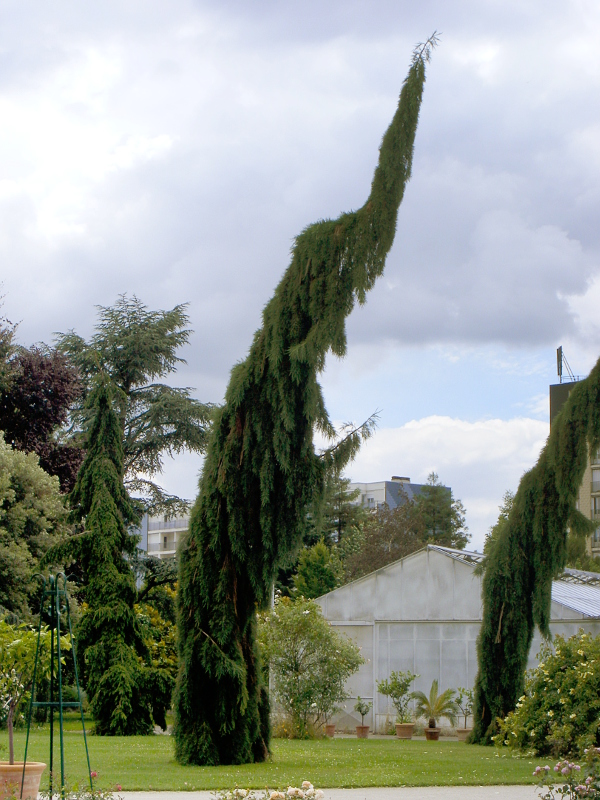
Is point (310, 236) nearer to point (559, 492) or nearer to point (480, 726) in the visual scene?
point (559, 492)

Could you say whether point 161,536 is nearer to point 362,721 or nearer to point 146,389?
point 146,389

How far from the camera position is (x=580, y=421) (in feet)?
57.7

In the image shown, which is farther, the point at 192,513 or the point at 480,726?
the point at 480,726

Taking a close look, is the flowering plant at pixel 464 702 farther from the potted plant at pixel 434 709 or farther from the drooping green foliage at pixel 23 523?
the drooping green foliage at pixel 23 523

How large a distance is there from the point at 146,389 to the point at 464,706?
14.5 meters

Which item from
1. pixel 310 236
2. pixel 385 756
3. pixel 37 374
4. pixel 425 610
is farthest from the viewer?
pixel 37 374

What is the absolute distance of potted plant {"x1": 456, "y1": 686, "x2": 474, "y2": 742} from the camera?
20.4m

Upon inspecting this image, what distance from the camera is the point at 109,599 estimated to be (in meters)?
20.7

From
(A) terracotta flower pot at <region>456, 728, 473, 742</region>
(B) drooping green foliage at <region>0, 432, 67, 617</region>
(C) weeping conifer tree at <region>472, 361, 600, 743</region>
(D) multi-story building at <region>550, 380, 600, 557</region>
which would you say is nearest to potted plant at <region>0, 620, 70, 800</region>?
(C) weeping conifer tree at <region>472, 361, 600, 743</region>

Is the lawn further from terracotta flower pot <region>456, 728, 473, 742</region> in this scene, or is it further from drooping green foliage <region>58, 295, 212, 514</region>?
drooping green foliage <region>58, 295, 212, 514</region>

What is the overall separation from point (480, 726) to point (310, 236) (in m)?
10.9

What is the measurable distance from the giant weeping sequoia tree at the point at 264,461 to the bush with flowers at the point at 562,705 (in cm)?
451

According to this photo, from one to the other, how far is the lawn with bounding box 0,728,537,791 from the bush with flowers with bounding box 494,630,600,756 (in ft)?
1.64

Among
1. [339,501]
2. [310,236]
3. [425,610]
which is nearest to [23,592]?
[425,610]
